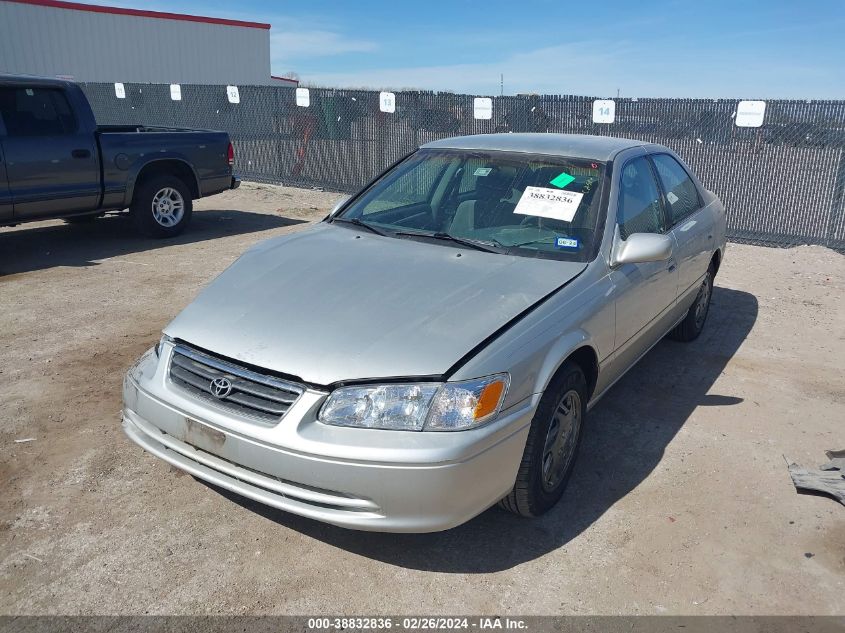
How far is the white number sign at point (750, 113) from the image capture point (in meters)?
9.48

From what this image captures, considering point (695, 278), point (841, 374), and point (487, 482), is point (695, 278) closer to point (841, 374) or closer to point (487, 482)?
point (841, 374)

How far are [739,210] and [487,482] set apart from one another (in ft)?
28.9

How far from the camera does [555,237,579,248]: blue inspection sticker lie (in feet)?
11.9

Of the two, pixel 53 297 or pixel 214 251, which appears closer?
pixel 53 297

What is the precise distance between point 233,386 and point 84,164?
662 cm

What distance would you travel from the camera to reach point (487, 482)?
2736 millimetres

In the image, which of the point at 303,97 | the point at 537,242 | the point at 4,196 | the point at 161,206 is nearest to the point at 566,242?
the point at 537,242

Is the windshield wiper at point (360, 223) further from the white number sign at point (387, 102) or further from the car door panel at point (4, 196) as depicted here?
the white number sign at point (387, 102)

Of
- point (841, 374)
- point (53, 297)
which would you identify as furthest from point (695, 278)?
point (53, 297)

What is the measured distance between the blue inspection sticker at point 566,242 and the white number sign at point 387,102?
9852mm

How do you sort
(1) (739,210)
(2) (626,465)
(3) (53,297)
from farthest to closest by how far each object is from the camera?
(1) (739,210) → (3) (53,297) → (2) (626,465)

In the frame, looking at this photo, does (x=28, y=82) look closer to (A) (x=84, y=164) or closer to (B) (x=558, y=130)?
(A) (x=84, y=164)

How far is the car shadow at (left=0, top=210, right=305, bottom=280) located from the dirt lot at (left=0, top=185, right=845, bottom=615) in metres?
2.96

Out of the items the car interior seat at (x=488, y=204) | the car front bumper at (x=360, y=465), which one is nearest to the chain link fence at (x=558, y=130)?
the car interior seat at (x=488, y=204)
